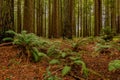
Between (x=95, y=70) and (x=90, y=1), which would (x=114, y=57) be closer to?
(x=95, y=70)

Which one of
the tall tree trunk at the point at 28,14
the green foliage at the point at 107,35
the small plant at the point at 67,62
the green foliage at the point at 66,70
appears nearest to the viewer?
the green foliage at the point at 66,70

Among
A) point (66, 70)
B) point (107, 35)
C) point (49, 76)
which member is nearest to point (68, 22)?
point (107, 35)

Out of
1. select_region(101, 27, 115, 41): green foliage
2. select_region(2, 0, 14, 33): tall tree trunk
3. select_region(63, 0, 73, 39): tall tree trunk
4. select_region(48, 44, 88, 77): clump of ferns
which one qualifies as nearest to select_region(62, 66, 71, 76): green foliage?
select_region(48, 44, 88, 77): clump of ferns

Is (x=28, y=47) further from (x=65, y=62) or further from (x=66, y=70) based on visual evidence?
(x=66, y=70)

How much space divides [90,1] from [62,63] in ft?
85.7

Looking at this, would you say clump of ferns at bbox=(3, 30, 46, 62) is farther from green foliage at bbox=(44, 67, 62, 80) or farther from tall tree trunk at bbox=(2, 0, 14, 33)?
tall tree trunk at bbox=(2, 0, 14, 33)

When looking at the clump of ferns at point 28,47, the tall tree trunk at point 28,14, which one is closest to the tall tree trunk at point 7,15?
the tall tree trunk at point 28,14

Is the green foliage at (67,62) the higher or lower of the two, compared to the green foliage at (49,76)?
higher

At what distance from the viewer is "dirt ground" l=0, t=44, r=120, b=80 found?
19.2 feet

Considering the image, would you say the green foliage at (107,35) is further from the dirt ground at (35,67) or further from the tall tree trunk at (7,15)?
the tall tree trunk at (7,15)

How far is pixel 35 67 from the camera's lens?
641cm

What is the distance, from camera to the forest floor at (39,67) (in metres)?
5.86

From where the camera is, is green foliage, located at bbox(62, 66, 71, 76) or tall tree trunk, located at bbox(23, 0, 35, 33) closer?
green foliage, located at bbox(62, 66, 71, 76)

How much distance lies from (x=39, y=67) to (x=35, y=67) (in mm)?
115
